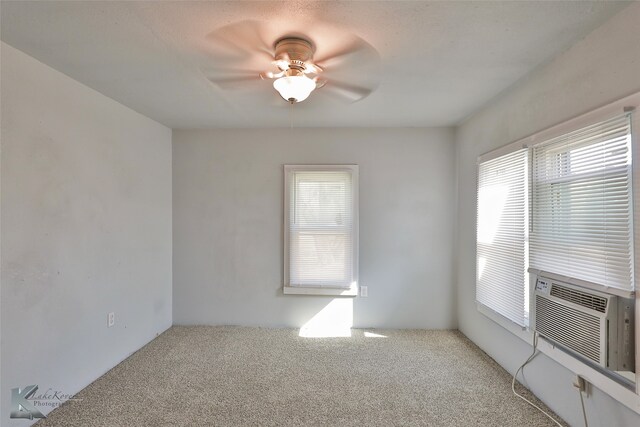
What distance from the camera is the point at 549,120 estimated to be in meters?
1.92

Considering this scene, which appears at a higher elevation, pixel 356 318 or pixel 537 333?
pixel 537 333

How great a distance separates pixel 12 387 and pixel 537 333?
10.9 feet

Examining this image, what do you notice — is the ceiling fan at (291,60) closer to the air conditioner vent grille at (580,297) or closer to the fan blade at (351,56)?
the fan blade at (351,56)

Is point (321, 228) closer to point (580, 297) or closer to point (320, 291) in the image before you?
point (320, 291)

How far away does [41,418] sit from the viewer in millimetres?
1880

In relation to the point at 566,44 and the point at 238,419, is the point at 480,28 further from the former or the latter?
the point at 238,419

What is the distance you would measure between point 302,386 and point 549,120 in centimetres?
258

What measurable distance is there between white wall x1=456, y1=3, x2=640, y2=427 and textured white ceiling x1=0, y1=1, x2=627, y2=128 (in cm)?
11

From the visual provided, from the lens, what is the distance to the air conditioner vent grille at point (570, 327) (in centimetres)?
147

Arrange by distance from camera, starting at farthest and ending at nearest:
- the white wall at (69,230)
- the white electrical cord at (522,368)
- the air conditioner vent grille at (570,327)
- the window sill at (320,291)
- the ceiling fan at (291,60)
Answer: the window sill at (320,291) < the white electrical cord at (522,368) < the white wall at (69,230) < the ceiling fan at (291,60) < the air conditioner vent grille at (570,327)

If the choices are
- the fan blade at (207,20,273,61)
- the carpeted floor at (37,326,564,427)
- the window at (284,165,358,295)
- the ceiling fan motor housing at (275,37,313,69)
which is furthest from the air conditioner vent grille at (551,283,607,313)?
the fan blade at (207,20,273,61)

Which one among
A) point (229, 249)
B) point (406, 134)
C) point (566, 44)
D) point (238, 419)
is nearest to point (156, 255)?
point (229, 249)

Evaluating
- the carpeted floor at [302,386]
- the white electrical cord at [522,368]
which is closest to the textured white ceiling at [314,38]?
the white electrical cord at [522,368]

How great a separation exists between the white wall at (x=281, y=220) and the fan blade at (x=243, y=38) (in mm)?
1641
